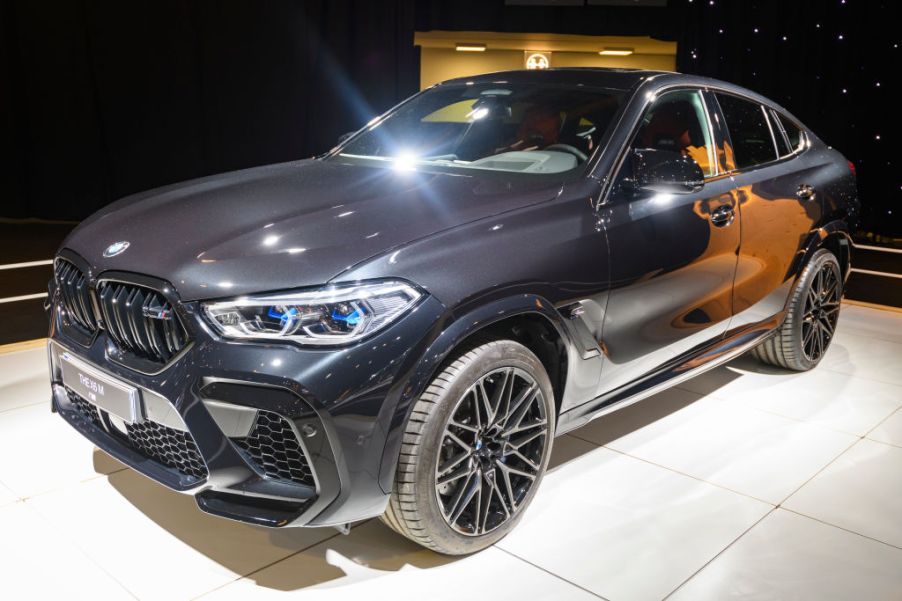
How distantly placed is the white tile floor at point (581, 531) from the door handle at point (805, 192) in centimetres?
98

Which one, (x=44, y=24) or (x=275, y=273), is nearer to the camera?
(x=275, y=273)

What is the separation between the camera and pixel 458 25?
864 cm

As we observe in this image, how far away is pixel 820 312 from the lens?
12.5 feet

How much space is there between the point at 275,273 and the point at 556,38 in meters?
8.40

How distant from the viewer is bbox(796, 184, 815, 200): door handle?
339 centimetres

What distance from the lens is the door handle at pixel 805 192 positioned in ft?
11.1

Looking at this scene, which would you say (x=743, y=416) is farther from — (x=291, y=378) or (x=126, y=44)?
(x=126, y=44)

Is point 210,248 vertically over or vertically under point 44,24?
under

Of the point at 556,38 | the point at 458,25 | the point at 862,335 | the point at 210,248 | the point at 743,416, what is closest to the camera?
the point at 210,248

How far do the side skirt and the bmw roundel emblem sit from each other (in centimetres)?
136

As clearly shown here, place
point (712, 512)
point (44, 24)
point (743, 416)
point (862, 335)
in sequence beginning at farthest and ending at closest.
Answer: point (44, 24), point (862, 335), point (743, 416), point (712, 512)

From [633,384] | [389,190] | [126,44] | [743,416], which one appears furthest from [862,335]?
[126,44]

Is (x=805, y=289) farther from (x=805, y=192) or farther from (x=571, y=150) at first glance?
(x=571, y=150)

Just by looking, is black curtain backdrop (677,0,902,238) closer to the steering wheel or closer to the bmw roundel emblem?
the steering wheel
